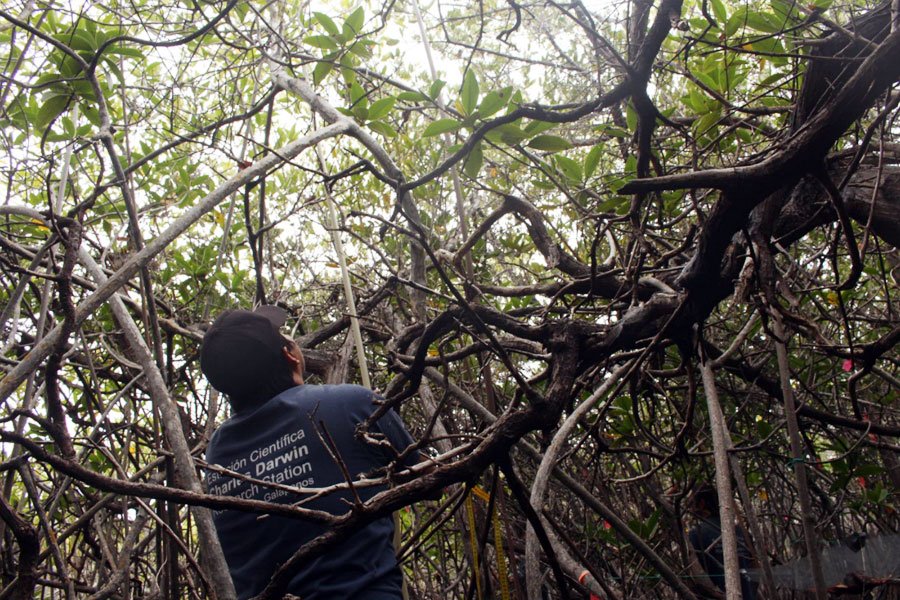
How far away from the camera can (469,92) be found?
1.45 metres

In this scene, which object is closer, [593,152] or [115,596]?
[593,152]

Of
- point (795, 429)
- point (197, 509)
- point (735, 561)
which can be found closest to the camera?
point (735, 561)

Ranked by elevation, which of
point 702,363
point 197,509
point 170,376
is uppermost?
point 170,376

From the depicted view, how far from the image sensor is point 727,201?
107cm

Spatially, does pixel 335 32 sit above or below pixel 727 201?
above

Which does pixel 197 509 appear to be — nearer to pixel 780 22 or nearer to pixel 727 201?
pixel 727 201

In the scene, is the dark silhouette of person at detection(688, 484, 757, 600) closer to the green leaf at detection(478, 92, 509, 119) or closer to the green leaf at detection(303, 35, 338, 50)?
the green leaf at detection(478, 92, 509, 119)

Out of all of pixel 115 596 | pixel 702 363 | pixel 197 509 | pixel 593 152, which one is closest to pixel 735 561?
pixel 702 363

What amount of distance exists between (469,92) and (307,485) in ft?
3.07

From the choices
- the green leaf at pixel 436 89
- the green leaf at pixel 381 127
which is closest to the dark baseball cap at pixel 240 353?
the green leaf at pixel 381 127

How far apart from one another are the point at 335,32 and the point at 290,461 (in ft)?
3.70

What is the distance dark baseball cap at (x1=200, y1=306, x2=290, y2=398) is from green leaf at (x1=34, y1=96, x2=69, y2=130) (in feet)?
2.15

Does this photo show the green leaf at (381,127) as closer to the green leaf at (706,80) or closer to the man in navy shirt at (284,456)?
the man in navy shirt at (284,456)

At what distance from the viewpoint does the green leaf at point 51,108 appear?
1.66m
